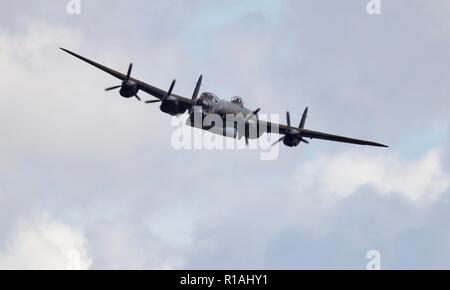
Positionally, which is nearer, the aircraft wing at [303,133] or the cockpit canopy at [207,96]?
the cockpit canopy at [207,96]

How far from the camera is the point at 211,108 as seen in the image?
112562 millimetres

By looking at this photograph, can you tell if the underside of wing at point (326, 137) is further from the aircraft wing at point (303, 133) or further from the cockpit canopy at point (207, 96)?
the cockpit canopy at point (207, 96)

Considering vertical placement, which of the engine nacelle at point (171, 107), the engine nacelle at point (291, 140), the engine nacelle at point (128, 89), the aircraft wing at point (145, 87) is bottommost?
the engine nacelle at point (291, 140)

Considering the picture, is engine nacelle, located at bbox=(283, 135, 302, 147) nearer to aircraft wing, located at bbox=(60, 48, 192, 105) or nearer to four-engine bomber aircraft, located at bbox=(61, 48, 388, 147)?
four-engine bomber aircraft, located at bbox=(61, 48, 388, 147)

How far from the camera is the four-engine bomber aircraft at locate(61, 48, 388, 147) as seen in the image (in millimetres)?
110625

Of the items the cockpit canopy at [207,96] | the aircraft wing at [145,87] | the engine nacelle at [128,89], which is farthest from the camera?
the aircraft wing at [145,87]

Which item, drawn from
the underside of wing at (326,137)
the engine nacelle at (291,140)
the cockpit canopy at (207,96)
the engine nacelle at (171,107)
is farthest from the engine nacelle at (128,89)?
the underside of wing at (326,137)

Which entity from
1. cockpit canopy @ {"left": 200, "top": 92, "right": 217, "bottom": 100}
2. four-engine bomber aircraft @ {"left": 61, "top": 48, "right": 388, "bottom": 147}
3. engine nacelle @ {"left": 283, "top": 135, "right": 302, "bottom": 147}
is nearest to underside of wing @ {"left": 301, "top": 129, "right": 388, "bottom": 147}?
four-engine bomber aircraft @ {"left": 61, "top": 48, "right": 388, "bottom": 147}

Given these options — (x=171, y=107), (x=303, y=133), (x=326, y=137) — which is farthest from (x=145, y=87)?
(x=326, y=137)

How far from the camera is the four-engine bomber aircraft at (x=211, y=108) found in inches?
4355

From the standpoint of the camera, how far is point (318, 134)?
4783 inches
